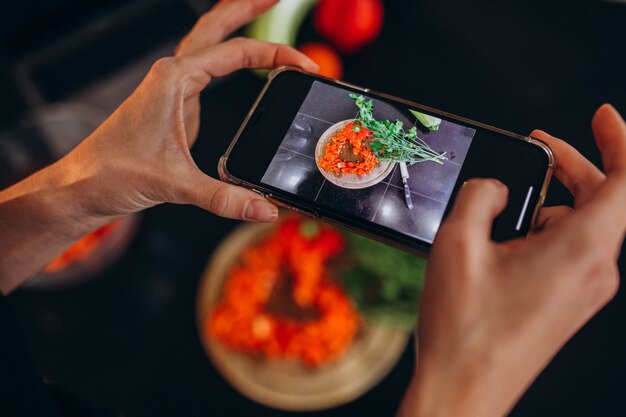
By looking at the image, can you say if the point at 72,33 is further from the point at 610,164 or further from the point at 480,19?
the point at 610,164

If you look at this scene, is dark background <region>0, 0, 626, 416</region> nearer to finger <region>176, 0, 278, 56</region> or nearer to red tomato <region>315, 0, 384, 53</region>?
red tomato <region>315, 0, 384, 53</region>

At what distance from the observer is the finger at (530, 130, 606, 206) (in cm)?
67

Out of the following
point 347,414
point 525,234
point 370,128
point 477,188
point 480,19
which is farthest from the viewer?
point 480,19

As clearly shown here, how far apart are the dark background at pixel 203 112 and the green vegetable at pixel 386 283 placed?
0.15 metres

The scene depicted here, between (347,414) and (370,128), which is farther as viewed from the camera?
(347,414)

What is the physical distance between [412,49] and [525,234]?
903 millimetres

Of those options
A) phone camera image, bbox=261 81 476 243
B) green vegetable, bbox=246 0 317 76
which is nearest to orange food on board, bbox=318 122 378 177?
phone camera image, bbox=261 81 476 243

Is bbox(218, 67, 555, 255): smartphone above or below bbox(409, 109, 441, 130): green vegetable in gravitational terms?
below

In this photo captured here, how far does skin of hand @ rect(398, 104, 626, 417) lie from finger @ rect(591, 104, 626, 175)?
0.29 ft

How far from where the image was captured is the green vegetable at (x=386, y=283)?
112 centimetres

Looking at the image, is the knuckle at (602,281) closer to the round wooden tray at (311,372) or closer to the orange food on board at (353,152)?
the orange food on board at (353,152)

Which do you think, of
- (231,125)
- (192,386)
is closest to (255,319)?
(192,386)

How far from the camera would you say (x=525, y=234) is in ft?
2.17

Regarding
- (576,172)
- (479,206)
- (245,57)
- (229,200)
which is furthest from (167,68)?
(576,172)
